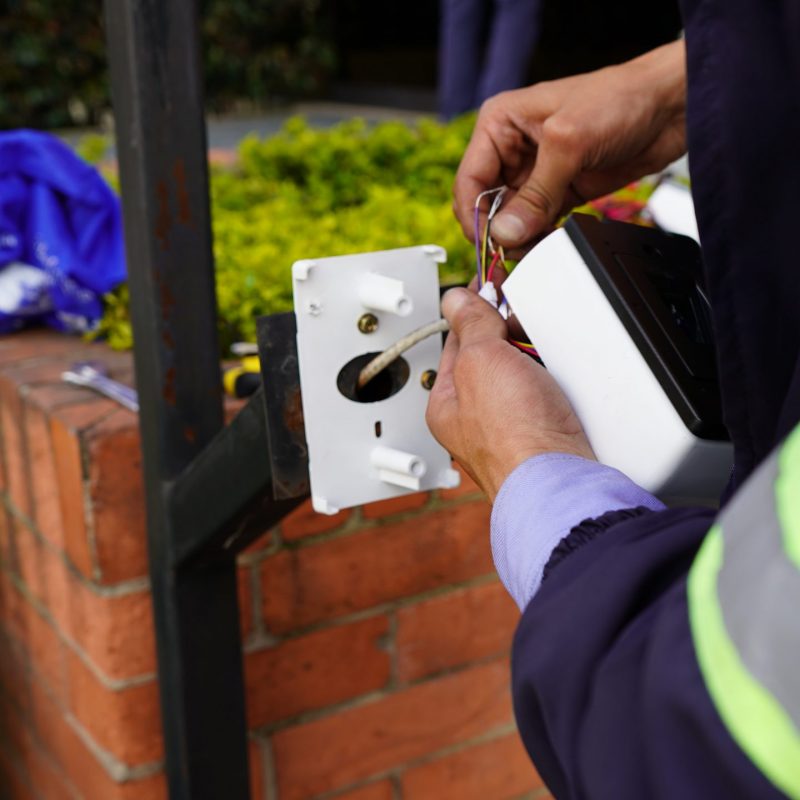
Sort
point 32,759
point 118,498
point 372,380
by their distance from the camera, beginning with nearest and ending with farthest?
point 372,380 < point 118,498 < point 32,759

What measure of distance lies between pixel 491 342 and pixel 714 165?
267mm

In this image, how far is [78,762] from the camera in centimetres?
174

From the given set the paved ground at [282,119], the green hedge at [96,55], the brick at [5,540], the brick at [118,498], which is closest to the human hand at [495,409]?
the brick at [118,498]

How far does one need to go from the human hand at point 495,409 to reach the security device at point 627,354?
0.03 meters

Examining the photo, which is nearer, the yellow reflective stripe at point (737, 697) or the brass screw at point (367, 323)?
the yellow reflective stripe at point (737, 697)

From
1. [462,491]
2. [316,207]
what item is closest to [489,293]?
[462,491]

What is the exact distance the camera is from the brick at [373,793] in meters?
1.78

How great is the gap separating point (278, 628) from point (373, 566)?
0.17 metres

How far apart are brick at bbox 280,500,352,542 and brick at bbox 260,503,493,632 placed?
23 millimetres

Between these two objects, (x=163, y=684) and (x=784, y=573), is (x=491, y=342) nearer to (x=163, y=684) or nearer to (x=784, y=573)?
(x=784, y=573)

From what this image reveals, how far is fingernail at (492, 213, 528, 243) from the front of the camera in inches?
46.4

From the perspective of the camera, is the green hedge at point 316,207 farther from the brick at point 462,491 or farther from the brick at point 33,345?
the brick at point 462,491

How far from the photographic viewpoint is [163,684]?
1484 millimetres

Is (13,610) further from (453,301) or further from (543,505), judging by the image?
(543,505)
